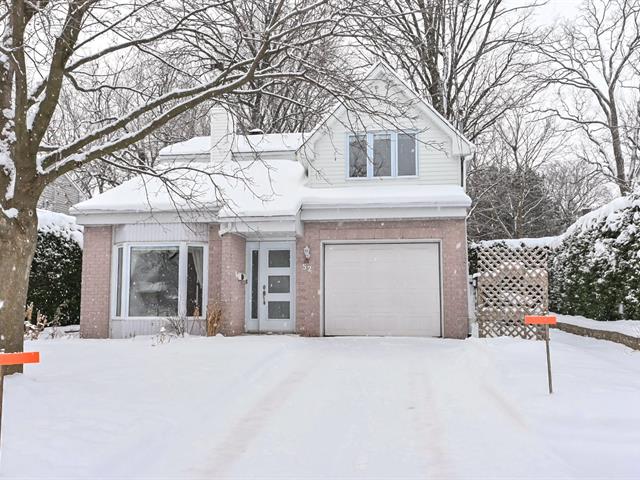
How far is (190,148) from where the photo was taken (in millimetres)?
17672

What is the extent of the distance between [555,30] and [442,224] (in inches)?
665

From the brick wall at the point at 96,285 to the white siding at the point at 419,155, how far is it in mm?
5715

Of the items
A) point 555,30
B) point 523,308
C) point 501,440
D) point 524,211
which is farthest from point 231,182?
point 524,211

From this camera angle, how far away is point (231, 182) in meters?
14.9

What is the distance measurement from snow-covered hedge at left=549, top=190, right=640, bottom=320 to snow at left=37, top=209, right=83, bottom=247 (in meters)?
14.8

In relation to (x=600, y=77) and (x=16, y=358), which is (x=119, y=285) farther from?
(x=600, y=77)

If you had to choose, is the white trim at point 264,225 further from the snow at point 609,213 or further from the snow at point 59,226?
the snow at point 609,213

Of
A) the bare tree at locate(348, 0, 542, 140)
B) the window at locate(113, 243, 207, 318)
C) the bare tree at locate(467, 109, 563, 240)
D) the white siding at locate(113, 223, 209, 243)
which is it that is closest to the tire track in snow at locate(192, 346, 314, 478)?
the window at locate(113, 243, 207, 318)

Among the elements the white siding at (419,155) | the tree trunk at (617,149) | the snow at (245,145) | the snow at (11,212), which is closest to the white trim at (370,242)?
the white siding at (419,155)

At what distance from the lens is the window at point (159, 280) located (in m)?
13.9

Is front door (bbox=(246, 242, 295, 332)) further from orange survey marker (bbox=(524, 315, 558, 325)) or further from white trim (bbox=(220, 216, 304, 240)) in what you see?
orange survey marker (bbox=(524, 315, 558, 325))

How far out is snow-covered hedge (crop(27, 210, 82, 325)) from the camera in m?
16.2

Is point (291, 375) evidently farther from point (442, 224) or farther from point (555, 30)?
point (555, 30)

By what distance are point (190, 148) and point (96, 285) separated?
18.7 ft
